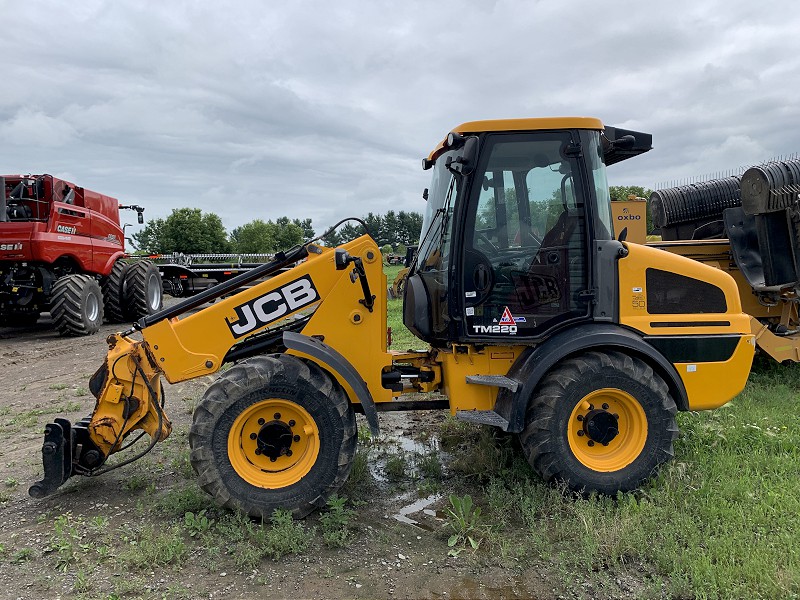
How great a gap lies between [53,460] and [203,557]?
4.29 feet

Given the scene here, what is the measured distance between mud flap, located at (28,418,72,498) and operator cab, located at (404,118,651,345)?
2.76 meters

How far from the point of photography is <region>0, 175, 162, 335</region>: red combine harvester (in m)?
10.9

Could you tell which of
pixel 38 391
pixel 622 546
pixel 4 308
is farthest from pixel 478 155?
pixel 4 308

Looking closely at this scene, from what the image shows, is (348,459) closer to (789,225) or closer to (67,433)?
(67,433)

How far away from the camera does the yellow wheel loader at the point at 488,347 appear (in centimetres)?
387

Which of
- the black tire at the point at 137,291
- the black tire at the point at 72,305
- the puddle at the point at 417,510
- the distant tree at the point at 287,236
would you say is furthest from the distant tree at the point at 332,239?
the distant tree at the point at 287,236

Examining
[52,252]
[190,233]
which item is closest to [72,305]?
[52,252]

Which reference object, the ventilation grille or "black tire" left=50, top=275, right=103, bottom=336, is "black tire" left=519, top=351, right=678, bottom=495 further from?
"black tire" left=50, top=275, right=103, bottom=336

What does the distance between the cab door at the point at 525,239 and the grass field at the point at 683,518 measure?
1.18 metres

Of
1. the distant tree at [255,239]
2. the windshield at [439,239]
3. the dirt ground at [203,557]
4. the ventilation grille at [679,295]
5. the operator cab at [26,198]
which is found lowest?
the dirt ground at [203,557]

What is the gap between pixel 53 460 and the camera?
3871mm

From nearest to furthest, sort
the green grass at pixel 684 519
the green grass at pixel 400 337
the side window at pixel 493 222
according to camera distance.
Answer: the green grass at pixel 684 519 → the side window at pixel 493 222 → the green grass at pixel 400 337

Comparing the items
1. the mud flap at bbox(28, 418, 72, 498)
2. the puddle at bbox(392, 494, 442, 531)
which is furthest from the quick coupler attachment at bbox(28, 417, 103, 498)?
the puddle at bbox(392, 494, 442, 531)

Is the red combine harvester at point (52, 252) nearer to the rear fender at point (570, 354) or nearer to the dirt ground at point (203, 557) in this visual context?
the dirt ground at point (203, 557)
